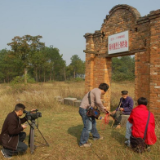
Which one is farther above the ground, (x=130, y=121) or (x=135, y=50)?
(x=135, y=50)

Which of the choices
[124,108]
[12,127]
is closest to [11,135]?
[12,127]

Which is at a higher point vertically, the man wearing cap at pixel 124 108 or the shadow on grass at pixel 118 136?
the man wearing cap at pixel 124 108

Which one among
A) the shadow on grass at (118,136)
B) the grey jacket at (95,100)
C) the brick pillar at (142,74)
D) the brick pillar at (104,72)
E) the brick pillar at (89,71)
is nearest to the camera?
the grey jacket at (95,100)

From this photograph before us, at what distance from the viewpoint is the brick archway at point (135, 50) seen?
21.4 ft

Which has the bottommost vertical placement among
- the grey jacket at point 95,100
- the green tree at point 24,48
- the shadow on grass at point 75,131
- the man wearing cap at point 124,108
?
the shadow on grass at point 75,131

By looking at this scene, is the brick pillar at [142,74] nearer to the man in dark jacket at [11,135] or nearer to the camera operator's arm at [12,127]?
the man in dark jacket at [11,135]

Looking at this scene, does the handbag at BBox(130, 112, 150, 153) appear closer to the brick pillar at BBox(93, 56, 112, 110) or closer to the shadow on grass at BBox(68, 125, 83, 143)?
the shadow on grass at BBox(68, 125, 83, 143)

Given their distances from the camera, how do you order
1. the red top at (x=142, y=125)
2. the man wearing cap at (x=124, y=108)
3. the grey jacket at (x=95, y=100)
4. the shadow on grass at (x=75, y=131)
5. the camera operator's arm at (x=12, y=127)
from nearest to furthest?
1. the camera operator's arm at (x=12, y=127)
2. the red top at (x=142, y=125)
3. the grey jacket at (x=95, y=100)
4. the shadow on grass at (x=75, y=131)
5. the man wearing cap at (x=124, y=108)

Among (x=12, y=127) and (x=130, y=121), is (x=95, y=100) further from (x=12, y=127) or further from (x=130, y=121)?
(x=12, y=127)

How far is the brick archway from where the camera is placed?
6.51 m

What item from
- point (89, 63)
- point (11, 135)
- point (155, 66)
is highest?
point (89, 63)

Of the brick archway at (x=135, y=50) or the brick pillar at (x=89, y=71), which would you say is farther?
the brick pillar at (x=89, y=71)

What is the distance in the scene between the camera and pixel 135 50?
24.4 ft

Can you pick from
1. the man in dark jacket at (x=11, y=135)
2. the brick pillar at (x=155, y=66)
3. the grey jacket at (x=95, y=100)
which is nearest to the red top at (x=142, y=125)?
the grey jacket at (x=95, y=100)
